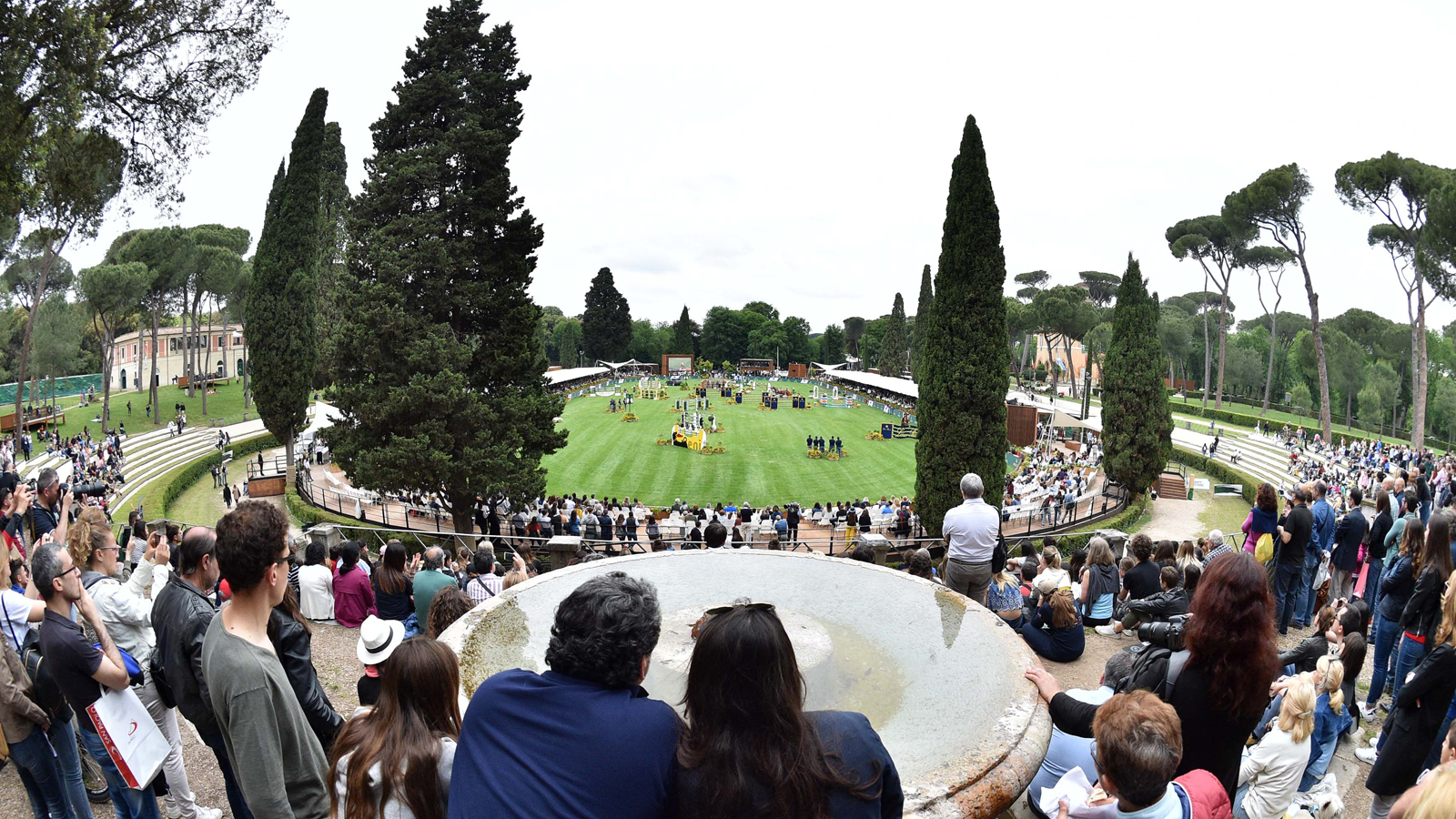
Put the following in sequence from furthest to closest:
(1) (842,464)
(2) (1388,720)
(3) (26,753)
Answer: (1) (842,464)
(2) (1388,720)
(3) (26,753)

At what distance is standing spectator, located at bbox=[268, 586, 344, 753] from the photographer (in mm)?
3072

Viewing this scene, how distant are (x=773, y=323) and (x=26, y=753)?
10201cm

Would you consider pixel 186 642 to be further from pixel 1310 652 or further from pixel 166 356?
pixel 166 356

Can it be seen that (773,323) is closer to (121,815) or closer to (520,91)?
(520,91)

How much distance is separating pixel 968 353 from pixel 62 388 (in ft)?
196

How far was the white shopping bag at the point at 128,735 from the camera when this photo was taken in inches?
137

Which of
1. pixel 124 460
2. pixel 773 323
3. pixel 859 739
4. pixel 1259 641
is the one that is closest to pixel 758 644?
pixel 859 739

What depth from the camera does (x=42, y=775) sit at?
3.85 meters

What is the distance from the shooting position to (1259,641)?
3053 millimetres

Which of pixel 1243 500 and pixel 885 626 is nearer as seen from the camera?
pixel 885 626

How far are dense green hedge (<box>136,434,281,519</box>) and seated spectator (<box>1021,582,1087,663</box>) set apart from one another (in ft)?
69.9

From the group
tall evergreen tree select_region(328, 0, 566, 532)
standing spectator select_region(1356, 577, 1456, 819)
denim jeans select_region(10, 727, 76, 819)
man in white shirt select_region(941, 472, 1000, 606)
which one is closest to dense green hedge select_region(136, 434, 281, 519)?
tall evergreen tree select_region(328, 0, 566, 532)

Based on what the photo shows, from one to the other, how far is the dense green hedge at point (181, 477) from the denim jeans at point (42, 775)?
18.4 m

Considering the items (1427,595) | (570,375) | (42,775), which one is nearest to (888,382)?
(570,375)
